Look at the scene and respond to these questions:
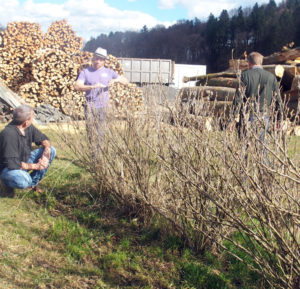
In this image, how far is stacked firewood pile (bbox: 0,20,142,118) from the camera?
10.2 meters

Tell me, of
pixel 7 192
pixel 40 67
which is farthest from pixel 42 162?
pixel 40 67

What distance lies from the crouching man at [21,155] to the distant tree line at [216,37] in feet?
73.3

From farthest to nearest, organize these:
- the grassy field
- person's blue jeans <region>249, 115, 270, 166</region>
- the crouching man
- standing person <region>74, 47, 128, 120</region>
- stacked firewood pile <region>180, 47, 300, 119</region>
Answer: stacked firewood pile <region>180, 47, 300, 119</region>, standing person <region>74, 47, 128, 120</region>, the crouching man, the grassy field, person's blue jeans <region>249, 115, 270, 166</region>

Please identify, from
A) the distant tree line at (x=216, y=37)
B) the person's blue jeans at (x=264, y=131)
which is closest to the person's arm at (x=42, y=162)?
the person's blue jeans at (x=264, y=131)

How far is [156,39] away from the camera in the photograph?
130ft

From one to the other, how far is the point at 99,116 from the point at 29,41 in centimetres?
851

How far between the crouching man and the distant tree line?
73.3 feet

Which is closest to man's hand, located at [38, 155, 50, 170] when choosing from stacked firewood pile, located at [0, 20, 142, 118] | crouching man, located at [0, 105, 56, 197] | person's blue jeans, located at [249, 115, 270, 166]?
crouching man, located at [0, 105, 56, 197]

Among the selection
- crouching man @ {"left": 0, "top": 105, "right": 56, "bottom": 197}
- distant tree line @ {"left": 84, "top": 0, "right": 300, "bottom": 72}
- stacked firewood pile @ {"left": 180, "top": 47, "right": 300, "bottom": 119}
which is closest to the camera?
crouching man @ {"left": 0, "top": 105, "right": 56, "bottom": 197}

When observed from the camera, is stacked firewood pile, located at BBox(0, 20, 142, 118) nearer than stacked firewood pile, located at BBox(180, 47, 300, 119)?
No

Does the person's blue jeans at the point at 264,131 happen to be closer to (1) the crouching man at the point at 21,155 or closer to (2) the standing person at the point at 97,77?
(1) the crouching man at the point at 21,155

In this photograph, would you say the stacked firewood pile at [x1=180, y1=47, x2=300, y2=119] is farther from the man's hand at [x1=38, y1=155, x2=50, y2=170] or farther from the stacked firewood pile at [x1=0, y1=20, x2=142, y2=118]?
the man's hand at [x1=38, y1=155, x2=50, y2=170]

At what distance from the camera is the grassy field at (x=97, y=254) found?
267 centimetres

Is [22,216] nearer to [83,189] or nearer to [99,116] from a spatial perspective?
[83,189]
